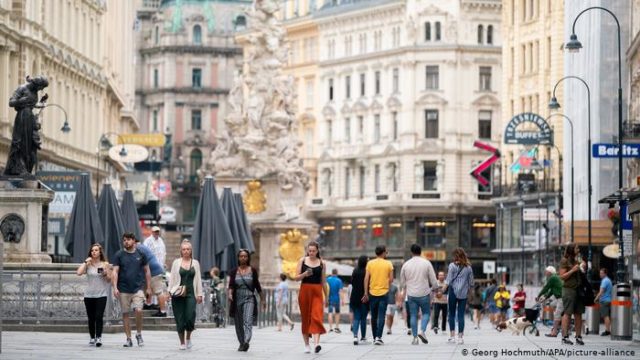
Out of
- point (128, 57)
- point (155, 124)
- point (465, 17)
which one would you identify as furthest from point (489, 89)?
point (155, 124)

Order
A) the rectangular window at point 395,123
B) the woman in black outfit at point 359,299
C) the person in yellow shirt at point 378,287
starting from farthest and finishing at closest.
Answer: the rectangular window at point 395,123
the woman in black outfit at point 359,299
the person in yellow shirt at point 378,287

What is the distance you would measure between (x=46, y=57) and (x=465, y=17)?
58.0 metres

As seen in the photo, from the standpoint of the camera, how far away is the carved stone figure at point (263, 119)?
73.6 meters

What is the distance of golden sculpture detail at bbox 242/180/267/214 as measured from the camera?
7319 centimetres

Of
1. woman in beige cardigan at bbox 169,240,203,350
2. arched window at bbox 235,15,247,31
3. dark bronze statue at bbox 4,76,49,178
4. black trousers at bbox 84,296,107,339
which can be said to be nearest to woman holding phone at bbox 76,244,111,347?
black trousers at bbox 84,296,107,339

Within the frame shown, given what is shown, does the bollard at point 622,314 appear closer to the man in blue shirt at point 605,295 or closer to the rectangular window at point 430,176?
the man in blue shirt at point 605,295

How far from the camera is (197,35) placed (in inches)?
6594

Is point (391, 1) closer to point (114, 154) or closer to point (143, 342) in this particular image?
point (114, 154)

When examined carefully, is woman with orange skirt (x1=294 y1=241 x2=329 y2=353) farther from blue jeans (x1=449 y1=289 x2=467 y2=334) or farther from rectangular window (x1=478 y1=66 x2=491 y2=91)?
rectangular window (x1=478 y1=66 x2=491 y2=91)

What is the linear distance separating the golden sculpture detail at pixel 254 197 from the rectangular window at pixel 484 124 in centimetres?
5564

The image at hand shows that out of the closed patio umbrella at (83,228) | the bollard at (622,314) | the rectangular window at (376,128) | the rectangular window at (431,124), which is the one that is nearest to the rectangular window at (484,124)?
the rectangular window at (431,124)

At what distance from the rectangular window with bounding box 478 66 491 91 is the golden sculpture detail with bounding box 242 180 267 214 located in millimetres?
56378

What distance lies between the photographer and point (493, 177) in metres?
114

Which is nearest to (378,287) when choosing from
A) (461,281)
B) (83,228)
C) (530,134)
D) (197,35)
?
(461,281)
